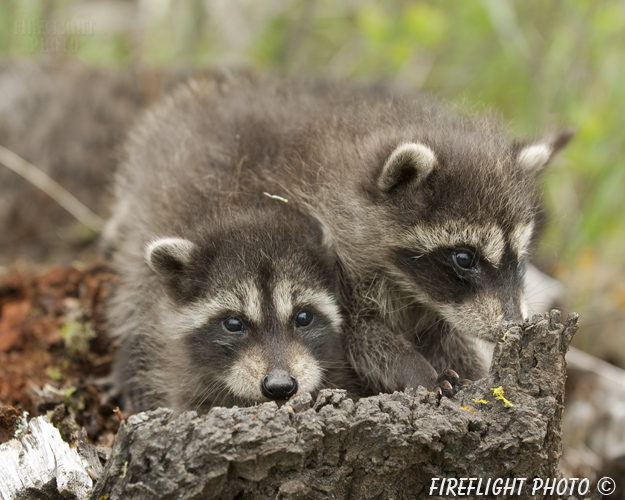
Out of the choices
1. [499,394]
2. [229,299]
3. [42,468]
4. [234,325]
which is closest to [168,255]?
[229,299]

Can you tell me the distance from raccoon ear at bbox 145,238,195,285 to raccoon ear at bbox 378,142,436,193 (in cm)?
140

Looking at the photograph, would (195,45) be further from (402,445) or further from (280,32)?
(402,445)

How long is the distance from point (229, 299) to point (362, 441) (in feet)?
4.94

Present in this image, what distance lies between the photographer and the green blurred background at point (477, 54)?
27.5ft

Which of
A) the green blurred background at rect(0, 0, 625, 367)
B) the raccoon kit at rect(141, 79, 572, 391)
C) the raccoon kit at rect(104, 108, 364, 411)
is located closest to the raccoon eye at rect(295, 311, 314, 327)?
the raccoon kit at rect(104, 108, 364, 411)

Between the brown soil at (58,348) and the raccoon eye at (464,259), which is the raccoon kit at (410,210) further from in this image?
the brown soil at (58,348)

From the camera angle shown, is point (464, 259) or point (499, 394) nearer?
point (499, 394)

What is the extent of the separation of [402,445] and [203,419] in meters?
1.02

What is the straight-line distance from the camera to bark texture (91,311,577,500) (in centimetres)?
346

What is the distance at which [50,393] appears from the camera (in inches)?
209

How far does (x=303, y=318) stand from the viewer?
497 centimetres
